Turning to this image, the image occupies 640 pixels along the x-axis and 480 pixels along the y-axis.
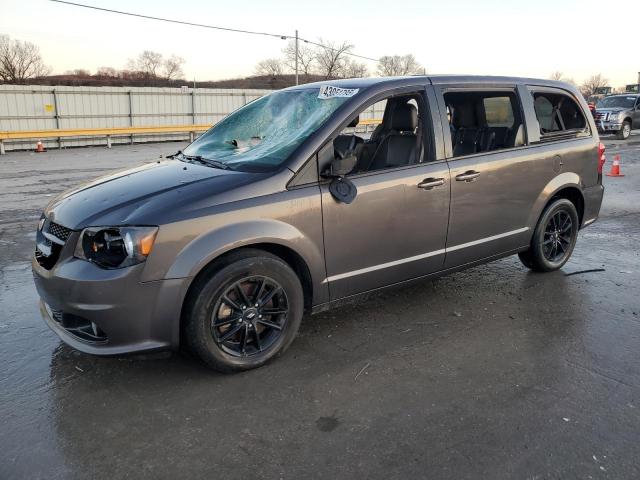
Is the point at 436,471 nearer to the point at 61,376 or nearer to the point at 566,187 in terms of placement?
the point at 61,376

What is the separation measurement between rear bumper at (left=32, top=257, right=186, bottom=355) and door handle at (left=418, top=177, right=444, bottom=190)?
186 cm

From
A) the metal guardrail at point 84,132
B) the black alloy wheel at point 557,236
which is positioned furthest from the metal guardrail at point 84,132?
the black alloy wheel at point 557,236

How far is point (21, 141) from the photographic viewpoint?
20406 millimetres

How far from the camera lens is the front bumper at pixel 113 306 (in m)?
2.95

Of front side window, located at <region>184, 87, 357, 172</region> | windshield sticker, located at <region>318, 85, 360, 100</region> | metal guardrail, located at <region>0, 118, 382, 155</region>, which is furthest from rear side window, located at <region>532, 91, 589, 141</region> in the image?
metal guardrail, located at <region>0, 118, 382, 155</region>

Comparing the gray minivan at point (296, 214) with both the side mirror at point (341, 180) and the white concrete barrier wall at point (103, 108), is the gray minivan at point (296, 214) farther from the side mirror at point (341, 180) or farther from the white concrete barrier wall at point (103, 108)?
the white concrete barrier wall at point (103, 108)

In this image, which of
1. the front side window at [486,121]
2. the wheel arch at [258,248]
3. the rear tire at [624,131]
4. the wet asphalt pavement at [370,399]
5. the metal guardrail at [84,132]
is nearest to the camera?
the wet asphalt pavement at [370,399]

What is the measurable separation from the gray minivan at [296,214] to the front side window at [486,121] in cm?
1

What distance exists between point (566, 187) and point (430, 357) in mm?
2485

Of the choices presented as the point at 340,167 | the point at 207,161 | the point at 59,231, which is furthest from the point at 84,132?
the point at 340,167

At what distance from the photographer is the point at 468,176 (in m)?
4.22

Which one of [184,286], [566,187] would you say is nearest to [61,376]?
[184,286]

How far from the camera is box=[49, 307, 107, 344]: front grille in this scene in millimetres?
3094

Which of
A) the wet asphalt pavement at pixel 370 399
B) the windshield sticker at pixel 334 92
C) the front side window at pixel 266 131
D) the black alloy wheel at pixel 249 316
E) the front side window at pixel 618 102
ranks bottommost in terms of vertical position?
Answer: the wet asphalt pavement at pixel 370 399
